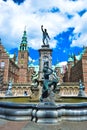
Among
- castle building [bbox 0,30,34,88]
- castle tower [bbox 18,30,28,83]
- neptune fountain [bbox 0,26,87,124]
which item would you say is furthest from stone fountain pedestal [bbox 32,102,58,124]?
castle tower [bbox 18,30,28,83]

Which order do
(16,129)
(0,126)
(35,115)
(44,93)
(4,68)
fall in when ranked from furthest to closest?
1. (4,68)
2. (44,93)
3. (35,115)
4. (0,126)
5. (16,129)

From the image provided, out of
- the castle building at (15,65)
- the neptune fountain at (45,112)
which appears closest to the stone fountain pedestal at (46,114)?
the neptune fountain at (45,112)

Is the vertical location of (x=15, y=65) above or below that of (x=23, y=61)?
below

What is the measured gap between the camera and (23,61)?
89375 mm

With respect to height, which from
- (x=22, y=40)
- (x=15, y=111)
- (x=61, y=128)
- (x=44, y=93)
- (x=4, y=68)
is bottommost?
(x=61, y=128)

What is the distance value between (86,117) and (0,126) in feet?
13.6

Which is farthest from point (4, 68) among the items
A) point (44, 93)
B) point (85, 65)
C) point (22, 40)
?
point (44, 93)

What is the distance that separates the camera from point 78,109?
8602 millimetres

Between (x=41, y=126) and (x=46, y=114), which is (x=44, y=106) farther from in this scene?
(x=41, y=126)

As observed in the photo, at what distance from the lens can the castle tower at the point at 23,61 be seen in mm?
84125

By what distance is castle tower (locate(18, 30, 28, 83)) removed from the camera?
276 ft

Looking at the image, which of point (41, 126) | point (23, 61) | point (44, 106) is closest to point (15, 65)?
point (23, 61)

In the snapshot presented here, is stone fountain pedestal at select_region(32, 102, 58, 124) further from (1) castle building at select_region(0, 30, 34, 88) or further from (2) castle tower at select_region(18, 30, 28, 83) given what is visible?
(2) castle tower at select_region(18, 30, 28, 83)

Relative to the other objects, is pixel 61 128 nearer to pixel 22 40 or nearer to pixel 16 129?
pixel 16 129
